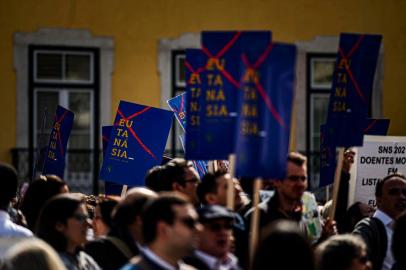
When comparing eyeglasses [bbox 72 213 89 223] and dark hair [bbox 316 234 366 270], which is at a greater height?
eyeglasses [bbox 72 213 89 223]

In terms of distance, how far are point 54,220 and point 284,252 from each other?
66.4 inches

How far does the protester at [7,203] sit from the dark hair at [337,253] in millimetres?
1934

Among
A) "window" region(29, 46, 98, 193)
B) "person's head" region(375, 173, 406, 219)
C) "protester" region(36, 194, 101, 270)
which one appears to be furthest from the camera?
"window" region(29, 46, 98, 193)

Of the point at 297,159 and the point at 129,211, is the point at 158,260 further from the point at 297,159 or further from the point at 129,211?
the point at 297,159

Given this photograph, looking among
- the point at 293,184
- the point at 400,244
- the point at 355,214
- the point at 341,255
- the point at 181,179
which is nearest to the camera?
the point at 341,255

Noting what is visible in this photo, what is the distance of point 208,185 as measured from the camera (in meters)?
7.91

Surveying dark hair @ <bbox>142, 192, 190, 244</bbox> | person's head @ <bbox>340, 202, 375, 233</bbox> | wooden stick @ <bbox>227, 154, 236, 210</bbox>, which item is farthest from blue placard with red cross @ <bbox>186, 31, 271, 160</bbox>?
person's head @ <bbox>340, 202, 375, 233</bbox>

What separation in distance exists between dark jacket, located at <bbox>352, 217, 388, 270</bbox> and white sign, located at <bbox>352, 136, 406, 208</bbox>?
1.98 meters

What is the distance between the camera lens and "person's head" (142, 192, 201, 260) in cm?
611

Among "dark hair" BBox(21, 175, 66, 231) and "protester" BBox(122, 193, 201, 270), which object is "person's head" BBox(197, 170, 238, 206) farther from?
"protester" BBox(122, 193, 201, 270)

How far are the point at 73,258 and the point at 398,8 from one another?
1427 centimetres

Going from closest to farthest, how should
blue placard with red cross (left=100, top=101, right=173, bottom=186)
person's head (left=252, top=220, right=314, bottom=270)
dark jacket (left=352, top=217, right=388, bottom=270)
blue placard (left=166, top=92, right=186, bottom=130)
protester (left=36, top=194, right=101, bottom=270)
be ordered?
person's head (left=252, top=220, right=314, bottom=270), protester (left=36, top=194, right=101, bottom=270), dark jacket (left=352, top=217, right=388, bottom=270), blue placard with red cross (left=100, top=101, right=173, bottom=186), blue placard (left=166, top=92, right=186, bottom=130)

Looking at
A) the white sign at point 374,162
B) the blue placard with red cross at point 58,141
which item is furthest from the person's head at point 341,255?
the blue placard with red cross at point 58,141

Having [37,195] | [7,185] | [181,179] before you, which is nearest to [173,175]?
[181,179]
